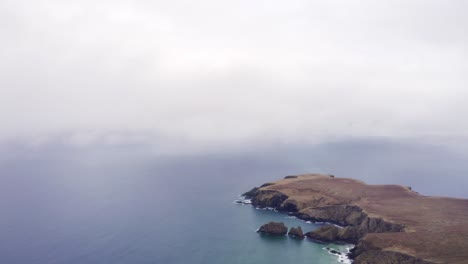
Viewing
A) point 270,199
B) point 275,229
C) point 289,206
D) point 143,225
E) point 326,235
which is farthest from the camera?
point 270,199

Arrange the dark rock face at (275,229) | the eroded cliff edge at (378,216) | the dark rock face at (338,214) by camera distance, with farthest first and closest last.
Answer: the dark rock face at (338,214), the dark rock face at (275,229), the eroded cliff edge at (378,216)

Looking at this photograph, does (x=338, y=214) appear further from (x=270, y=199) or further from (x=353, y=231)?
(x=270, y=199)

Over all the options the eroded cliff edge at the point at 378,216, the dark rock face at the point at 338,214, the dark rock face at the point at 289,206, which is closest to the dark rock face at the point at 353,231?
the eroded cliff edge at the point at 378,216

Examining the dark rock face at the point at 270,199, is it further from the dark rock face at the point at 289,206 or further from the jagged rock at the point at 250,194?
the jagged rock at the point at 250,194

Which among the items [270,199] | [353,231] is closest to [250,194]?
[270,199]

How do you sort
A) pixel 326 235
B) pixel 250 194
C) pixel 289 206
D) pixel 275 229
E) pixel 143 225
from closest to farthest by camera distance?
pixel 326 235 → pixel 275 229 → pixel 143 225 → pixel 289 206 → pixel 250 194
